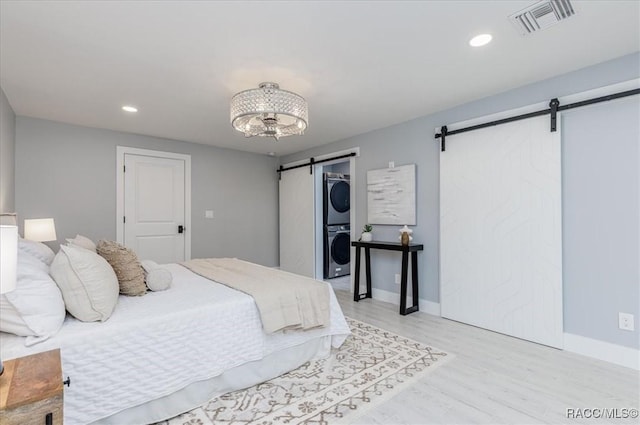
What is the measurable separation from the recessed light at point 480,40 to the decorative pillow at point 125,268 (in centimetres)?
264

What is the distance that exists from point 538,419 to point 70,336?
2.40 meters

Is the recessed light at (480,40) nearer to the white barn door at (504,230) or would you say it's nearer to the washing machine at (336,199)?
the white barn door at (504,230)

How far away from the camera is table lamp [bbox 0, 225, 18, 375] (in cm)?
104

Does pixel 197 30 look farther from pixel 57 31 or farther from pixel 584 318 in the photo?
pixel 584 318

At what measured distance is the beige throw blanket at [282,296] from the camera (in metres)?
2.07

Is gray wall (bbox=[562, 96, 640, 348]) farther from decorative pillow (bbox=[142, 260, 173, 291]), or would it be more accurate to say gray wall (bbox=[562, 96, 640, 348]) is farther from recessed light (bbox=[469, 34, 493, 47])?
decorative pillow (bbox=[142, 260, 173, 291])

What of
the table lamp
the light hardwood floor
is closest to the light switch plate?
the light hardwood floor

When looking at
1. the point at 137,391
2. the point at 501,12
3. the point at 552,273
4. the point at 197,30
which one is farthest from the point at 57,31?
the point at 552,273

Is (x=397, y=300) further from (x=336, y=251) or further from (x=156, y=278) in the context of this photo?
(x=156, y=278)

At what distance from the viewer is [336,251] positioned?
5.38 metres

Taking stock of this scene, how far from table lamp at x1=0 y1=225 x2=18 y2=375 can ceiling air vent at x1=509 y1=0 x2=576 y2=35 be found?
2.55m

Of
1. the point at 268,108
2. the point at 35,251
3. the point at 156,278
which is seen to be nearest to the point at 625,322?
the point at 268,108

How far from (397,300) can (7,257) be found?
3.59 m

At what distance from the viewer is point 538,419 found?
5.67 ft
